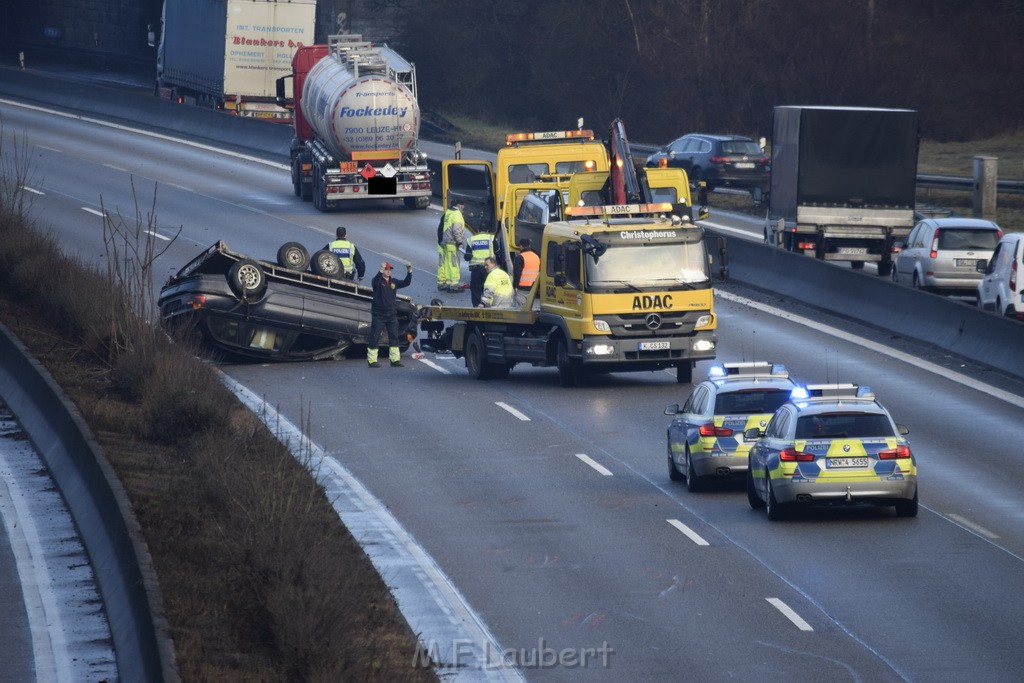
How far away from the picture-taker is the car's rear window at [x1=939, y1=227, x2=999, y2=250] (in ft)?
104

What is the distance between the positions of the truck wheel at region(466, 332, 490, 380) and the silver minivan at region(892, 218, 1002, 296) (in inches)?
366

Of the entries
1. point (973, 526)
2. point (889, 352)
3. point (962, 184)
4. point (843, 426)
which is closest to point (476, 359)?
point (889, 352)

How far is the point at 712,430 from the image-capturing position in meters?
18.6

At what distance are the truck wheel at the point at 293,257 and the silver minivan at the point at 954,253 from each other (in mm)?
11100

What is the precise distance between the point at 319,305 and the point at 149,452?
7.40 m

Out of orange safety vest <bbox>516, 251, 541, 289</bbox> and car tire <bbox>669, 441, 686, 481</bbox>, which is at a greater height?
orange safety vest <bbox>516, 251, 541, 289</bbox>

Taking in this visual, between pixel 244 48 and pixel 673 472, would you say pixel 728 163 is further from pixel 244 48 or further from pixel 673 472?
pixel 673 472

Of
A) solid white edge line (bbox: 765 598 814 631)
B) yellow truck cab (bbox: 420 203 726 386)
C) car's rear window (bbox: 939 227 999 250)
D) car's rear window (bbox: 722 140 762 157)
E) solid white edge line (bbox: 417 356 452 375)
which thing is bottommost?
solid white edge line (bbox: 765 598 814 631)

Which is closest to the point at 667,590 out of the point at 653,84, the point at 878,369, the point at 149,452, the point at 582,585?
the point at 582,585

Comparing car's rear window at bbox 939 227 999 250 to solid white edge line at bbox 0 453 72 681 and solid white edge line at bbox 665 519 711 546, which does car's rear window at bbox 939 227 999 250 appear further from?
solid white edge line at bbox 0 453 72 681

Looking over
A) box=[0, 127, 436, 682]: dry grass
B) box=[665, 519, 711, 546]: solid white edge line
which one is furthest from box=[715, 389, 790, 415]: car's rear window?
box=[0, 127, 436, 682]: dry grass

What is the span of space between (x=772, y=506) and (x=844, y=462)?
891mm

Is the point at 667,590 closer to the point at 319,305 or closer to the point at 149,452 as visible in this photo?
the point at 149,452

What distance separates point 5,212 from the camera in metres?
34.4
